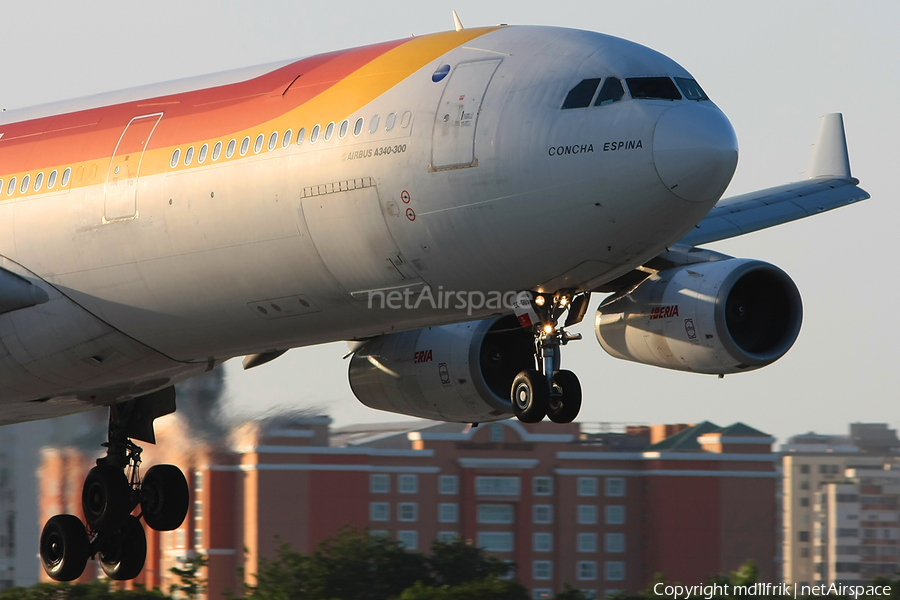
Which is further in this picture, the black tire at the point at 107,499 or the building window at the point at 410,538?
the building window at the point at 410,538

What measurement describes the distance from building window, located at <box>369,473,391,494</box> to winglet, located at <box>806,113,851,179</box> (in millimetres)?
79706

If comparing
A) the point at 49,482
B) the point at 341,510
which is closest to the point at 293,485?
the point at 341,510

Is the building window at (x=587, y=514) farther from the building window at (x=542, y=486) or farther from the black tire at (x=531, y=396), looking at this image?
the black tire at (x=531, y=396)

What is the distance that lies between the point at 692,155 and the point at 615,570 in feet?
346

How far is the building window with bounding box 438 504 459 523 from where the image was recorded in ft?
372

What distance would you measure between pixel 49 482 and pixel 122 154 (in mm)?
25564

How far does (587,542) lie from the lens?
120 m

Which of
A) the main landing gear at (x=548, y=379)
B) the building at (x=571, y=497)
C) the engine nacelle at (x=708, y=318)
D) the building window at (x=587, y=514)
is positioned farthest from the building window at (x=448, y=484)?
the main landing gear at (x=548, y=379)

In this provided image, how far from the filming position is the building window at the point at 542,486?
115688mm

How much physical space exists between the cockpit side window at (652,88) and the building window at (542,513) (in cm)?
10123

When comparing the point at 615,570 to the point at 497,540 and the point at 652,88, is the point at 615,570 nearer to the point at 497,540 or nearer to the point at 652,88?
the point at 497,540

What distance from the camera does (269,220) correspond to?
18.4m

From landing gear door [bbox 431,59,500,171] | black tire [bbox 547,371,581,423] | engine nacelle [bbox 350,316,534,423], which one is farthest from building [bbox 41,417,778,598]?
landing gear door [bbox 431,59,500,171]

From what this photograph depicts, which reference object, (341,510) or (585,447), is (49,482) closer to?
(341,510)
